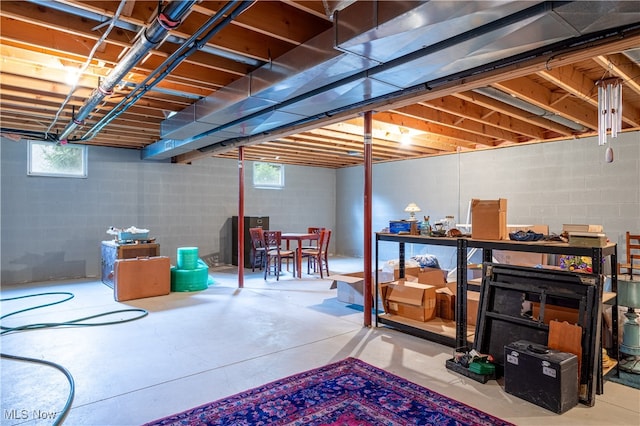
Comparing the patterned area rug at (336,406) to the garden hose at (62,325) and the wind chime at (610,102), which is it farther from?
the wind chime at (610,102)

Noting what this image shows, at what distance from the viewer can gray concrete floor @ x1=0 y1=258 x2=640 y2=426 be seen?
233cm

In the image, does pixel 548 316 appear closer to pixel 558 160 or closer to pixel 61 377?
pixel 61 377

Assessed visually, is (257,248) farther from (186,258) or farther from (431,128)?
(431,128)

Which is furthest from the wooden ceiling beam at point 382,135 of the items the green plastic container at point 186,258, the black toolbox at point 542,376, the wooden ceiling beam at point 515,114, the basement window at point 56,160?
the basement window at point 56,160

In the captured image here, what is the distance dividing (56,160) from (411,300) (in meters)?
6.82

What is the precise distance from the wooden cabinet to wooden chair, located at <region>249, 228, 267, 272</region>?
5.80ft

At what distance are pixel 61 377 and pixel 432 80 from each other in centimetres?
377

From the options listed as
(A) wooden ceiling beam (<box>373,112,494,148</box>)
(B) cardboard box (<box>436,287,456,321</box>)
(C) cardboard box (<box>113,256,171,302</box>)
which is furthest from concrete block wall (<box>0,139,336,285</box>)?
(B) cardboard box (<box>436,287,456,321</box>)

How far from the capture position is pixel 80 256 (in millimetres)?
7094

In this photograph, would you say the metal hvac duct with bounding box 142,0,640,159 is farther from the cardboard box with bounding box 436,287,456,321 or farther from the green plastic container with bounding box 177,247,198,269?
the green plastic container with bounding box 177,247,198,269

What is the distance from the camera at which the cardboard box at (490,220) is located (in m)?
3.10

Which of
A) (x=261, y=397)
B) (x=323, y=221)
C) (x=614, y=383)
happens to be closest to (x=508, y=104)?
(x=614, y=383)

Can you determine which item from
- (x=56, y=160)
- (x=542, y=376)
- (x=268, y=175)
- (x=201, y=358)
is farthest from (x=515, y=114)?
(x=56, y=160)

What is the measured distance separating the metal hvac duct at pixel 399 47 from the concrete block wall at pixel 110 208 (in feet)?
14.5
